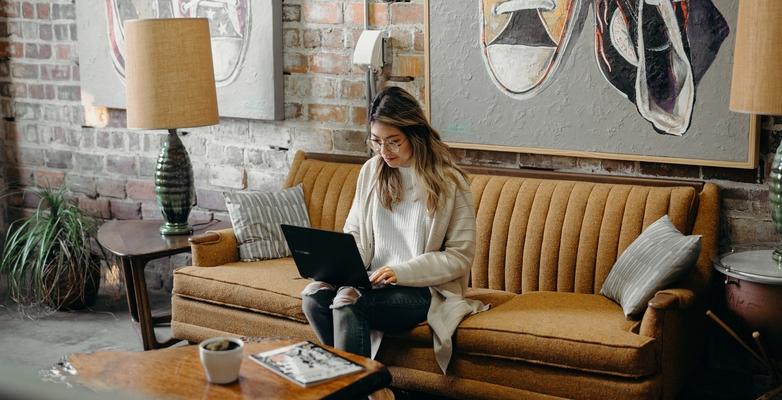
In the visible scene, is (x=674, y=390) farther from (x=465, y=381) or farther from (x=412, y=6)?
(x=412, y=6)

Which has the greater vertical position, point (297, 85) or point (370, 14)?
point (370, 14)

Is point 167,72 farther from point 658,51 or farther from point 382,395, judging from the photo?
point 658,51

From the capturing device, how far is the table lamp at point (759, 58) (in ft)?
8.73

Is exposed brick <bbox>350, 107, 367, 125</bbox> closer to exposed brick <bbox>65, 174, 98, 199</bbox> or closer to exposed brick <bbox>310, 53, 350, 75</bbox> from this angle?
exposed brick <bbox>310, 53, 350, 75</bbox>

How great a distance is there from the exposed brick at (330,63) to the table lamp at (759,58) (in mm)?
1819

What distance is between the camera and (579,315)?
2889mm

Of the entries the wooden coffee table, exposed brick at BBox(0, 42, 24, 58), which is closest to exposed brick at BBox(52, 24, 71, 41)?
exposed brick at BBox(0, 42, 24, 58)

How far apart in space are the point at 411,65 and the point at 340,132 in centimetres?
49

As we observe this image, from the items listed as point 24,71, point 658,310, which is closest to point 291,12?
point 24,71

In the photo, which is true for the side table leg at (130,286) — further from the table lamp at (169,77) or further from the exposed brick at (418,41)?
the exposed brick at (418,41)

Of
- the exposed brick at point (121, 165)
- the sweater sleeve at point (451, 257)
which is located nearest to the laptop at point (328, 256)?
the sweater sleeve at point (451, 257)

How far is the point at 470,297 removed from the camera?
3.24m

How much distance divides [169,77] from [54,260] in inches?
47.5

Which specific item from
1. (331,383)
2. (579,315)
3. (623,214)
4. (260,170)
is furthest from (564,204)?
(260,170)
